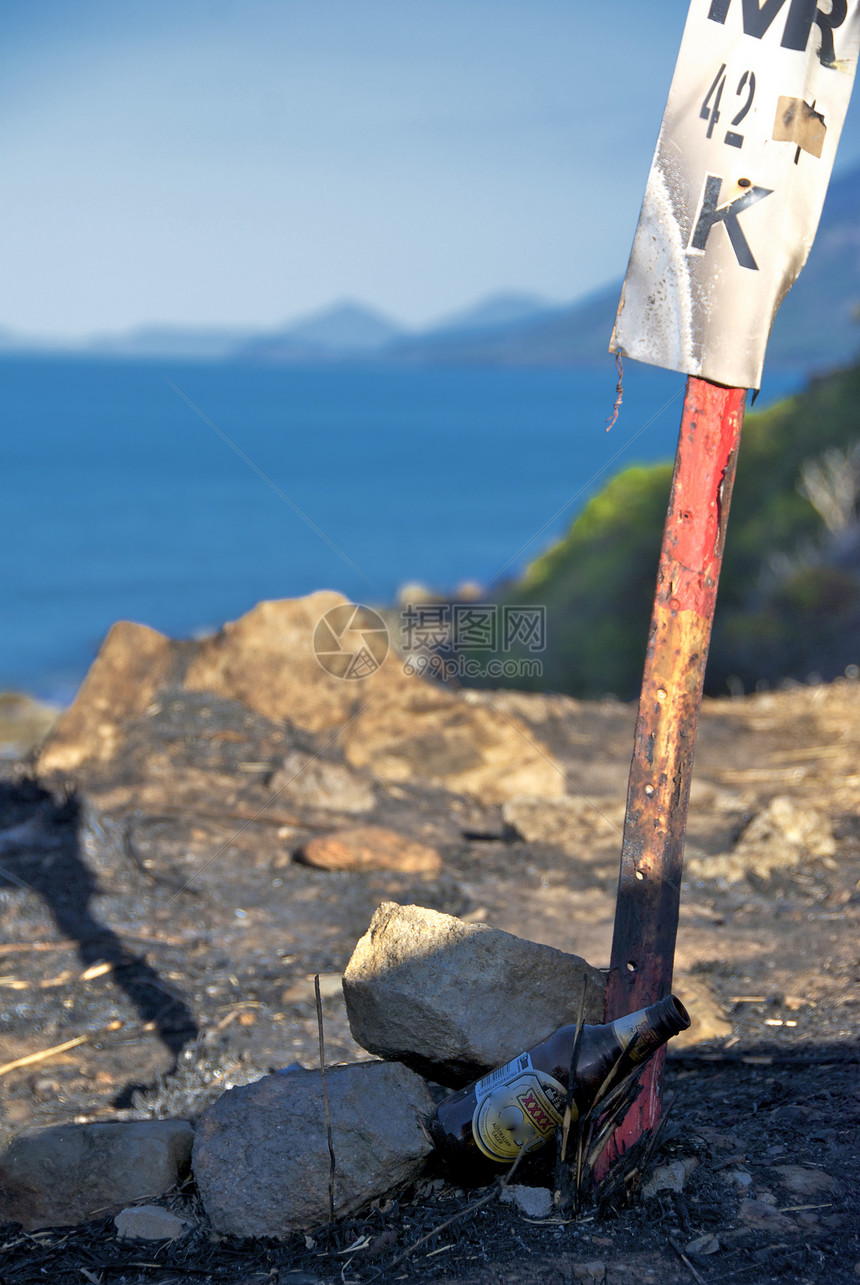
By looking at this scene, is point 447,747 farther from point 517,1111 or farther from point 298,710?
point 517,1111

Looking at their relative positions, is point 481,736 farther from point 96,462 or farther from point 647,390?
point 647,390

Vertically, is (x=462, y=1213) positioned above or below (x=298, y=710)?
below

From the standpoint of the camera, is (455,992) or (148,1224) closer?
(148,1224)

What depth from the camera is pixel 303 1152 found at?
271cm

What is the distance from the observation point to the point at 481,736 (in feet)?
23.3

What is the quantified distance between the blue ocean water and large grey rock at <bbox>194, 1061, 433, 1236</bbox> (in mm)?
2678

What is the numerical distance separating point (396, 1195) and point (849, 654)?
9.28m

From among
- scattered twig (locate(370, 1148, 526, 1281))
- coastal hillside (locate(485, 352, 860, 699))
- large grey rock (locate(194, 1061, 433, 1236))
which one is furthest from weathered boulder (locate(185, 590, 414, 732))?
coastal hillside (locate(485, 352, 860, 699))

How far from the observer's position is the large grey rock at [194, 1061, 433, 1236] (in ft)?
8.79

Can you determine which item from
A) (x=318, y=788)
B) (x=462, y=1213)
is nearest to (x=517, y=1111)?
(x=462, y=1213)

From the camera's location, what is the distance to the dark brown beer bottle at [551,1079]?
8.47 ft

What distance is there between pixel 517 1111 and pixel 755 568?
13.7 metres

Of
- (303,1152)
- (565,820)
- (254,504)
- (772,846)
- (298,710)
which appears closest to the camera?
(303,1152)

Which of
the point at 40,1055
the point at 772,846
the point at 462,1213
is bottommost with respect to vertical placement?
the point at 40,1055
